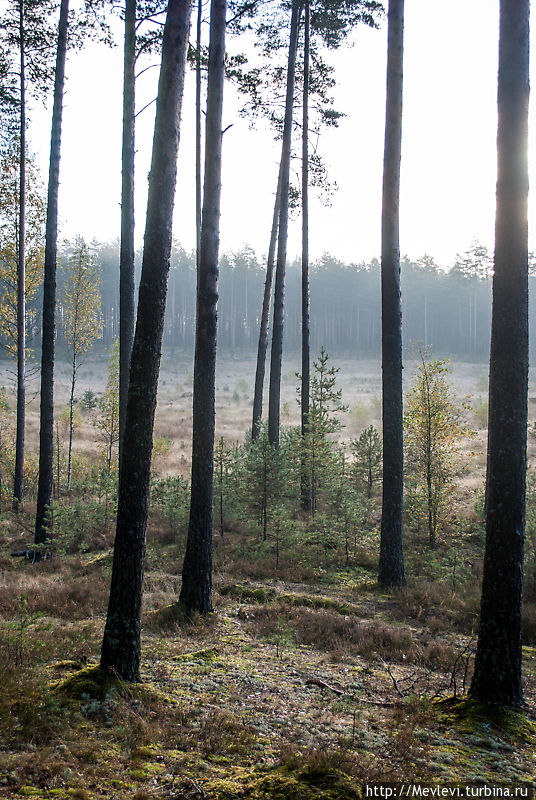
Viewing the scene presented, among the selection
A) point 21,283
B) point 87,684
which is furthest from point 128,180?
point 87,684

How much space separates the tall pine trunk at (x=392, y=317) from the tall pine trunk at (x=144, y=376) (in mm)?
5706

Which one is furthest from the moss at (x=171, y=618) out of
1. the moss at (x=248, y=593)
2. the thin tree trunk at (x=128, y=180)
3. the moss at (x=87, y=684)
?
the thin tree trunk at (x=128, y=180)

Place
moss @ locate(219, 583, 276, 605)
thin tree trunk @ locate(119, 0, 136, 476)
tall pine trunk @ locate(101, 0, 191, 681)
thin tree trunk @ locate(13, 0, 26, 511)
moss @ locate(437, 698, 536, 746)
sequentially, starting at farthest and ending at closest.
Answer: thin tree trunk @ locate(13, 0, 26, 511)
thin tree trunk @ locate(119, 0, 136, 476)
moss @ locate(219, 583, 276, 605)
tall pine trunk @ locate(101, 0, 191, 681)
moss @ locate(437, 698, 536, 746)

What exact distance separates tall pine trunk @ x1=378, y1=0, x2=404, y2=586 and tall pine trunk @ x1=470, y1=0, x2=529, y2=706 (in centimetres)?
444

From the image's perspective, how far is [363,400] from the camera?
43.6 meters

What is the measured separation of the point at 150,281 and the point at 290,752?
4.47 m

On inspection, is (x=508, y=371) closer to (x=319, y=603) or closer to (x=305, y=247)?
(x=319, y=603)

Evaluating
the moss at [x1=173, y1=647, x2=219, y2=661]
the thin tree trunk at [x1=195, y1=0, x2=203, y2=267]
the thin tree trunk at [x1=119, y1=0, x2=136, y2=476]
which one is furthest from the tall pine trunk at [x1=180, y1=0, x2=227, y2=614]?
the thin tree trunk at [x1=195, y1=0, x2=203, y2=267]

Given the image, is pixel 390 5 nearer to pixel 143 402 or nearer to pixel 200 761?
pixel 143 402

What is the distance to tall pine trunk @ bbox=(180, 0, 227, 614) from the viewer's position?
805 cm

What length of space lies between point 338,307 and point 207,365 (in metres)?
65.5

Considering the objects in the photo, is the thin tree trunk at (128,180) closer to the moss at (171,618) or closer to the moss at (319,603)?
the moss at (171,618)

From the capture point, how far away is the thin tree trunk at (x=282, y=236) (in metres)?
16.2

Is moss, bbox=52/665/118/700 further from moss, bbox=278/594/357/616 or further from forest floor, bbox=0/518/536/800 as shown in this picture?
moss, bbox=278/594/357/616
